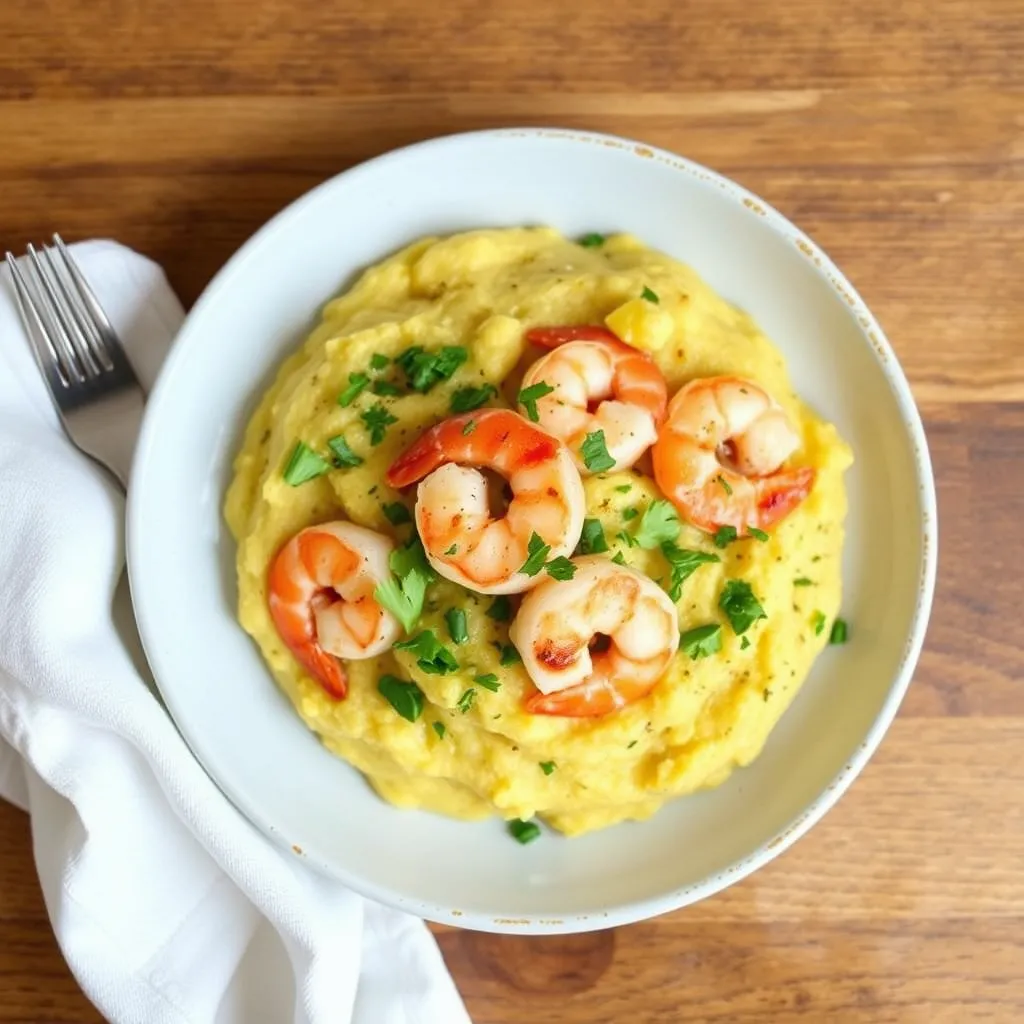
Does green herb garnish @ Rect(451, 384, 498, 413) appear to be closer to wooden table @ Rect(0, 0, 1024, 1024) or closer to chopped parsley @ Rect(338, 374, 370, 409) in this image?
chopped parsley @ Rect(338, 374, 370, 409)

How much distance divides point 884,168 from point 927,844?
75.1 inches

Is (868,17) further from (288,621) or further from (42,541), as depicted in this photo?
(42,541)

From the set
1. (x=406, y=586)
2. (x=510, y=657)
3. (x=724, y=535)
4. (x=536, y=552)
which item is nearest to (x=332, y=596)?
(x=406, y=586)

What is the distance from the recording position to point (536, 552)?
238 centimetres

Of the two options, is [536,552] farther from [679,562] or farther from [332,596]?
[332,596]

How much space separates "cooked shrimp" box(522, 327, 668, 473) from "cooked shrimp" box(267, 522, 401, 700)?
1.65ft

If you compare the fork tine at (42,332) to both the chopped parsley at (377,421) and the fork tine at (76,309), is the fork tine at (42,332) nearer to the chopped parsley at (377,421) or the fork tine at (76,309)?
the fork tine at (76,309)

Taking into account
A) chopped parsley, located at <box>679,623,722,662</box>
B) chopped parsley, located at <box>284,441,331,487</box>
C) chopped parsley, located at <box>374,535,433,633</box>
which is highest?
chopped parsley, located at <box>284,441,331,487</box>

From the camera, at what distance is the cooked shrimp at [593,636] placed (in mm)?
2389

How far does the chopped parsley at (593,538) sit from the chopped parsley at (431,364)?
19.4 inches

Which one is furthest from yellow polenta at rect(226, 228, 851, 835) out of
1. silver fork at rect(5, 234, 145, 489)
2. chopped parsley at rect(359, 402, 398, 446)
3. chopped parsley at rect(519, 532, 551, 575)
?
silver fork at rect(5, 234, 145, 489)

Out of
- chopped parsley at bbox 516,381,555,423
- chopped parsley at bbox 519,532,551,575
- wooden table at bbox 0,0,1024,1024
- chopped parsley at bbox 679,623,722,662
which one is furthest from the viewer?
wooden table at bbox 0,0,1024,1024

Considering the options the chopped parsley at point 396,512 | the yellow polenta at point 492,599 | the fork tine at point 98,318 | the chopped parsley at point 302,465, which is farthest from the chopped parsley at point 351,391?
the fork tine at point 98,318

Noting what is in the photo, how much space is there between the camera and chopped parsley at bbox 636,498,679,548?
2.58m
